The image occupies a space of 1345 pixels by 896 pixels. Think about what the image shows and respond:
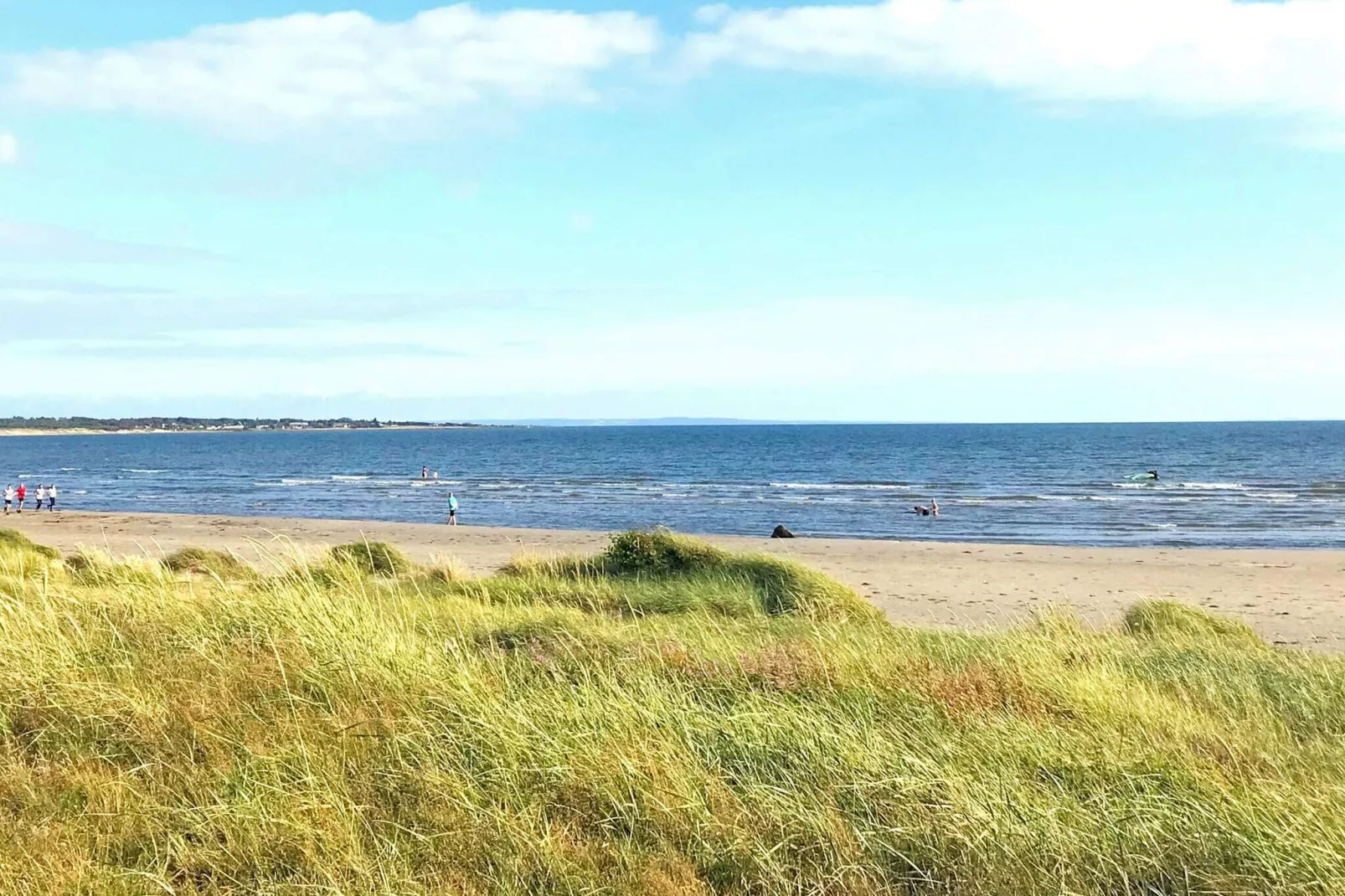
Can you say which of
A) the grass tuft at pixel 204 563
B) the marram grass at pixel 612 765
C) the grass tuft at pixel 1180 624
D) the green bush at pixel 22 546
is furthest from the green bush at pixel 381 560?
the grass tuft at pixel 1180 624

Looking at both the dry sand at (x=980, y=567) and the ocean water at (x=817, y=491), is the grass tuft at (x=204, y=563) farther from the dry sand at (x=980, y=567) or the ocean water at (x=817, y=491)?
the ocean water at (x=817, y=491)

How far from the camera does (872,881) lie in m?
3.46

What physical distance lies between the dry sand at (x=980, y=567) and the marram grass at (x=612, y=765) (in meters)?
6.65

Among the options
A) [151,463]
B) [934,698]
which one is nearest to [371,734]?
[934,698]

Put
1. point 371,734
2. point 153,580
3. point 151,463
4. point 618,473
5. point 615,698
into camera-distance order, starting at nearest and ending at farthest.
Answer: point 371,734
point 615,698
point 153,580
point 618,473
point 151,463

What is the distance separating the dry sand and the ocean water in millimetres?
5516

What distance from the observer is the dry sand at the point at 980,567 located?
59.9 feet

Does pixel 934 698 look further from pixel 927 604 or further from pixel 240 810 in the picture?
pixel 927 604

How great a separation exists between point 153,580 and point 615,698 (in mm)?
4566

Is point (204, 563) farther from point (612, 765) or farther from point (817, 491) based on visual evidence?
point (817, 491)

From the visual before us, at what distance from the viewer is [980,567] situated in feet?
86.5

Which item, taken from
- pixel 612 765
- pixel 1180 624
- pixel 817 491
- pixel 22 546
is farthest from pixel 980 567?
pixel 817 491

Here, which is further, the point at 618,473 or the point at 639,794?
the point at 618,473

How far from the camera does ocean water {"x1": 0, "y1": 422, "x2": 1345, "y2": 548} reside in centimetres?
4094
